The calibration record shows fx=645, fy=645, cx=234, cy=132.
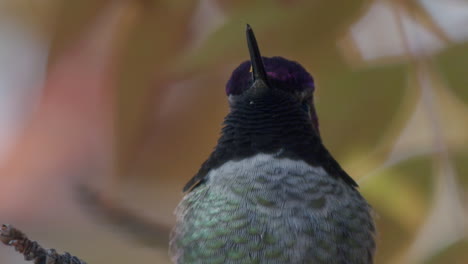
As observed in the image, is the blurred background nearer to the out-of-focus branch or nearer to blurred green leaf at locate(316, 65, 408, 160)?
blurred green leaf at locate(316, 65, 408, 160)

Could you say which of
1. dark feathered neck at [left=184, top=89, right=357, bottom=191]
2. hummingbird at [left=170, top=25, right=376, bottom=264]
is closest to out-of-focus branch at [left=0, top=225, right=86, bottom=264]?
hummingbird at [left=170, top=25, right=376, bottom=264]

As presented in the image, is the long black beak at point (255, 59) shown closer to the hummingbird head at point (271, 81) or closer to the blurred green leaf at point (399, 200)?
the hummingbird head at point (271, 81)

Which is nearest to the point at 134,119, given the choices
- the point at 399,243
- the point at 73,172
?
the point at 73,172

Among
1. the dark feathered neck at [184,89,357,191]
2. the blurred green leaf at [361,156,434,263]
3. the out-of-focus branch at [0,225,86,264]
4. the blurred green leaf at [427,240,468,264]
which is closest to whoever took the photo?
the out-of-focus branch at [0,225,86,264]

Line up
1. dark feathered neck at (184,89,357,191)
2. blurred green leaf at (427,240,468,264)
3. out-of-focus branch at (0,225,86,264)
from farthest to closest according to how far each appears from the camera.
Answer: dark feathered neck at (184,89,357,191), blurred green leaf at (427,240,468,264), out-of-focus branch at (0,225,86,264)

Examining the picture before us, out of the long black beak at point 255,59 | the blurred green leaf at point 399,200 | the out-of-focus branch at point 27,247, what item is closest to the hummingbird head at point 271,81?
the long black beak at point 255,59

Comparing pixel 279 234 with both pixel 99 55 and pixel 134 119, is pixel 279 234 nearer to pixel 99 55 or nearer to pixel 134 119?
pixel 134 119

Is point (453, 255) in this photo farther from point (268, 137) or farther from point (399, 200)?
point (268, 137)
